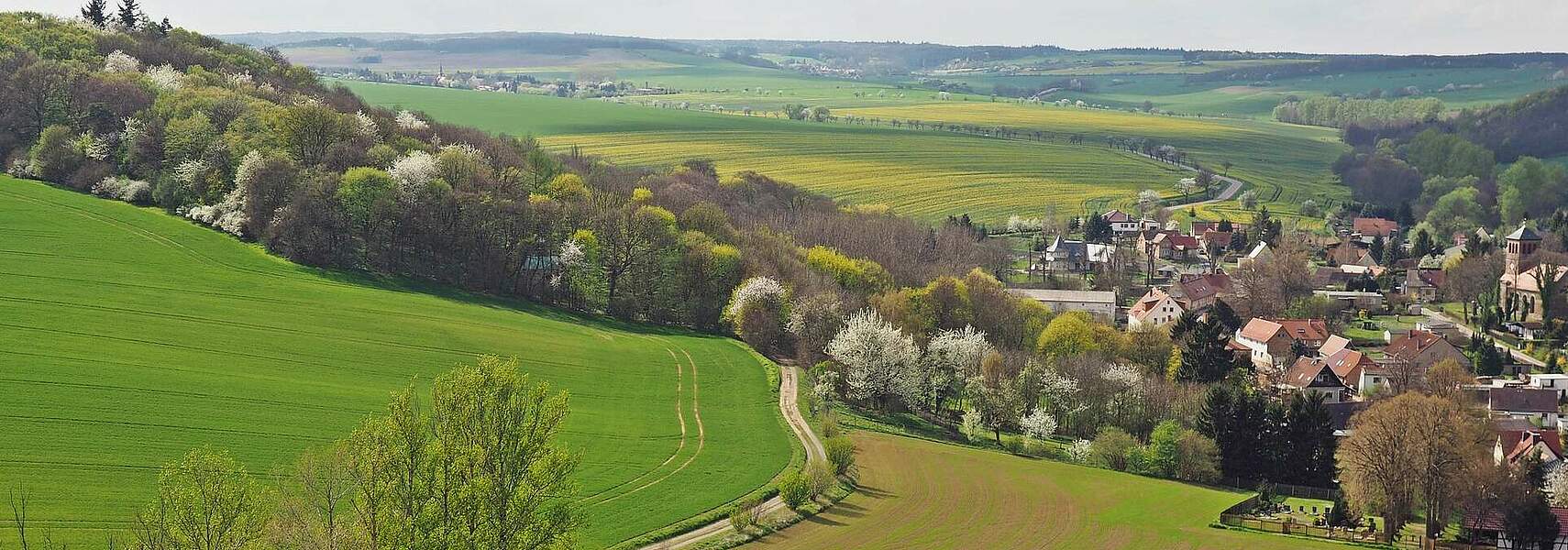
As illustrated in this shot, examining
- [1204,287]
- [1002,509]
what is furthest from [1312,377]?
[1002,509]

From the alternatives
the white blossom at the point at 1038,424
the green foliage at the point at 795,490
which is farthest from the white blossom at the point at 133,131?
the green foliage at the point at 795,490

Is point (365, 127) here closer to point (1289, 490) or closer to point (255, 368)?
point (255, 368)

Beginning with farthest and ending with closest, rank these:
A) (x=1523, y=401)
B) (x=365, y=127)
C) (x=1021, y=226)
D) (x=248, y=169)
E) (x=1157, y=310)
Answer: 1. (x=1021, y=226)
2. (x=1157, y=310)
3. (x=365, y=127)
4. (x=248, y=169)
5. (x=1523, y=401)

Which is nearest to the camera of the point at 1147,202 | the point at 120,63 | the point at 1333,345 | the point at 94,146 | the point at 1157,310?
the point at 94,146

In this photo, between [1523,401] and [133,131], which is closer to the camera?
[1523,401]

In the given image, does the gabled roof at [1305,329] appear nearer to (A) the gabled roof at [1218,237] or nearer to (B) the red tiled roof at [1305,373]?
(B) the red tiled roof at [1305,373]

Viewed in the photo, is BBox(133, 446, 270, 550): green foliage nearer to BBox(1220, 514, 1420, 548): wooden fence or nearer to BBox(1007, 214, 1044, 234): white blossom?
BBox(1220, 514, 1420, 548): wooden fence

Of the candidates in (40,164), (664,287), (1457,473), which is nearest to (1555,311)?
(1457,473)

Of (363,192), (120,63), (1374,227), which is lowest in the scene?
(1374,227)

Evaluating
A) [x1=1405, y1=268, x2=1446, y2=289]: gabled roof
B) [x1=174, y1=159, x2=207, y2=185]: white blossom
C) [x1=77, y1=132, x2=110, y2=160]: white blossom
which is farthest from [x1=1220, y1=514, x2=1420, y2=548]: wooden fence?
[x1=77, y1=132, x2=110, y2=160]: white blossom
